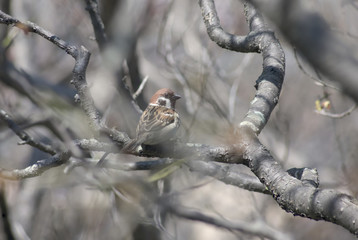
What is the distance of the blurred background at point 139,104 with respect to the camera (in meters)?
4.50

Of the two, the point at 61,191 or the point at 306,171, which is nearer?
the point at 306,171

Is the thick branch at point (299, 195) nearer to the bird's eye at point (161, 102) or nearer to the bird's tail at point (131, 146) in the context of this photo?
the bird's tail at point (131, 146)

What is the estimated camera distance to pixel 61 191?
7297 millimetres

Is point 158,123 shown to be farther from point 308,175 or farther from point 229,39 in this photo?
point 308,175

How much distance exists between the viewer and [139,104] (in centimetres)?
547

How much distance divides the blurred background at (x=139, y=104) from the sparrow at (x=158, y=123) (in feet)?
0.85

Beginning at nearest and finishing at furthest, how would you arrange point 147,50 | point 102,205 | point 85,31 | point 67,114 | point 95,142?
point 95,142, point 67,114, point 102,205, point 85,31, point 147,50

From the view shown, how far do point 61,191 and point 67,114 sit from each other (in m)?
3.74

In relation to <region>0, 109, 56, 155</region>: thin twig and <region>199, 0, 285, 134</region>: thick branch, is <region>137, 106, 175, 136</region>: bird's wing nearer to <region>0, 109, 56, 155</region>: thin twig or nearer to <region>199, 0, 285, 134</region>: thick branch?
<region>0, 109, 56, 155</region>: thin twig

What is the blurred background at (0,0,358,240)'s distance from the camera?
4.50 m

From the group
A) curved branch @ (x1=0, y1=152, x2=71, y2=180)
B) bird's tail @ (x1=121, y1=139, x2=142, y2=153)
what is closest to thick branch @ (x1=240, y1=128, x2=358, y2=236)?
bird's tail @ (x1=121, y1=139, x2=142, y2=153)

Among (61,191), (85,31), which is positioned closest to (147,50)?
(85,31)

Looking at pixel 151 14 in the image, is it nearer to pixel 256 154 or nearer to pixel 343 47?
pixel 256 154

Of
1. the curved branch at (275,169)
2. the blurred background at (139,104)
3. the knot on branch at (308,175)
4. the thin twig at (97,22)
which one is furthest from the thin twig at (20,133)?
the knot on branch at (308,175)
